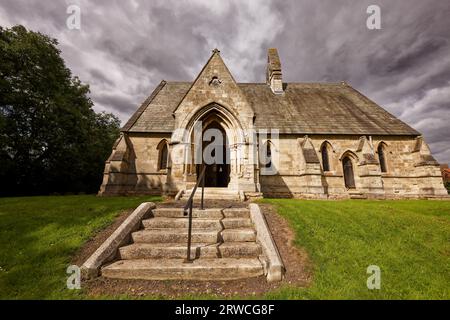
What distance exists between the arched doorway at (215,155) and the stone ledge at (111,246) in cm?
730

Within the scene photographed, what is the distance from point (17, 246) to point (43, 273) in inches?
77.9

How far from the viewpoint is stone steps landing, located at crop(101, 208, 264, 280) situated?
4.02 meters

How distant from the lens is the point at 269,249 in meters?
4.48

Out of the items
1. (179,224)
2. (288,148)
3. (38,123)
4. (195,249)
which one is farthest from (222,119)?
(38,123)

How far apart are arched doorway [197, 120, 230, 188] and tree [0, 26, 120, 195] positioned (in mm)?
14457

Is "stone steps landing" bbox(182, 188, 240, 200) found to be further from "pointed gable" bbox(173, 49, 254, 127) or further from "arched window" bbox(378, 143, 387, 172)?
"arched window" bbox(378, 143, 387, 172)

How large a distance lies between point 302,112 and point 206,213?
47.3ft

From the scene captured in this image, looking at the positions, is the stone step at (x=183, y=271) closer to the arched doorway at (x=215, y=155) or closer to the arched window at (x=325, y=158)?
the arched doorway at (x=215, y=155)

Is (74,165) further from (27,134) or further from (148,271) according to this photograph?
(148,271)

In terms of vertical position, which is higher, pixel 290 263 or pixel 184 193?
pixel 184 193

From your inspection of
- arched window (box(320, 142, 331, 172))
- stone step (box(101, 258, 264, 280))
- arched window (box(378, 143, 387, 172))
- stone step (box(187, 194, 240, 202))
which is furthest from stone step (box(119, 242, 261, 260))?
arched window (box(378, 143, 387, 172))

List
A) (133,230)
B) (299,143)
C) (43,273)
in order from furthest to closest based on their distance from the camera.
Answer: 1. (299,143)
2. (133,230)
3. (43,273)
